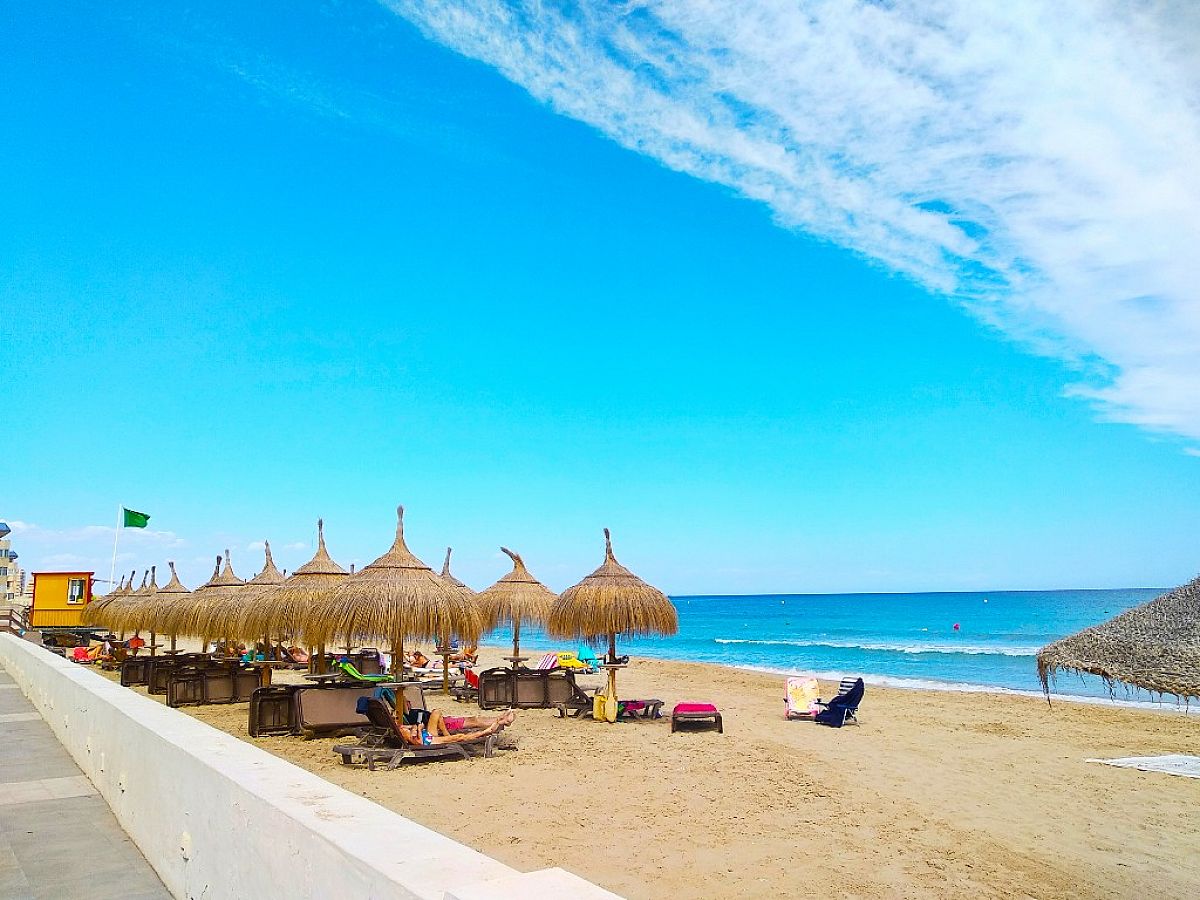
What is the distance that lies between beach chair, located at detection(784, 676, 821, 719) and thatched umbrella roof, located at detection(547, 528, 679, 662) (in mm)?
2707

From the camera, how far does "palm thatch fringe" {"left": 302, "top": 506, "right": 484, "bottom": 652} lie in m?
9.90

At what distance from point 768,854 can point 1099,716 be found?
12588 millimetres

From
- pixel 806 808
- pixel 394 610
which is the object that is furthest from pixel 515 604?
pixel 806 808

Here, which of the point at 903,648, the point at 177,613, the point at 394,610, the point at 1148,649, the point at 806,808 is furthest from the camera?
the point at 903,648

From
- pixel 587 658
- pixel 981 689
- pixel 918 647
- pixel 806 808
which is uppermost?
pixel 587 658

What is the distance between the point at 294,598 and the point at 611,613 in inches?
177

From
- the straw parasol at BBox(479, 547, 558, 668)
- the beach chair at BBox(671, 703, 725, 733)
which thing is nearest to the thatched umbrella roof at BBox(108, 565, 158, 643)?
the straw parasol at BBox(479, 547, 558, 668)

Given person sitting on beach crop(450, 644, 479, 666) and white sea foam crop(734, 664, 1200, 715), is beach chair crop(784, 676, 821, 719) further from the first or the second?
person sitting on beach crop(450, 644, 479, 666)

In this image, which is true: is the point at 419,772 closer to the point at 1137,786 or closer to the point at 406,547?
the point at 406,547

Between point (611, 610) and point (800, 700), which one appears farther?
point (800, 700)

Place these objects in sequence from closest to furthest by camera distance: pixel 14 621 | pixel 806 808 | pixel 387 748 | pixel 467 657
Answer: pixel 806 808 < pixel 387 748 < pixel 467 657 < pixel 14 621

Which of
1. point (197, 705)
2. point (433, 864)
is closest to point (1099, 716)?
point (197, 705)

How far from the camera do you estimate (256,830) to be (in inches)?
112

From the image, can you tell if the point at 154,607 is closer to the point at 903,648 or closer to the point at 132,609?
the point at 132,609
